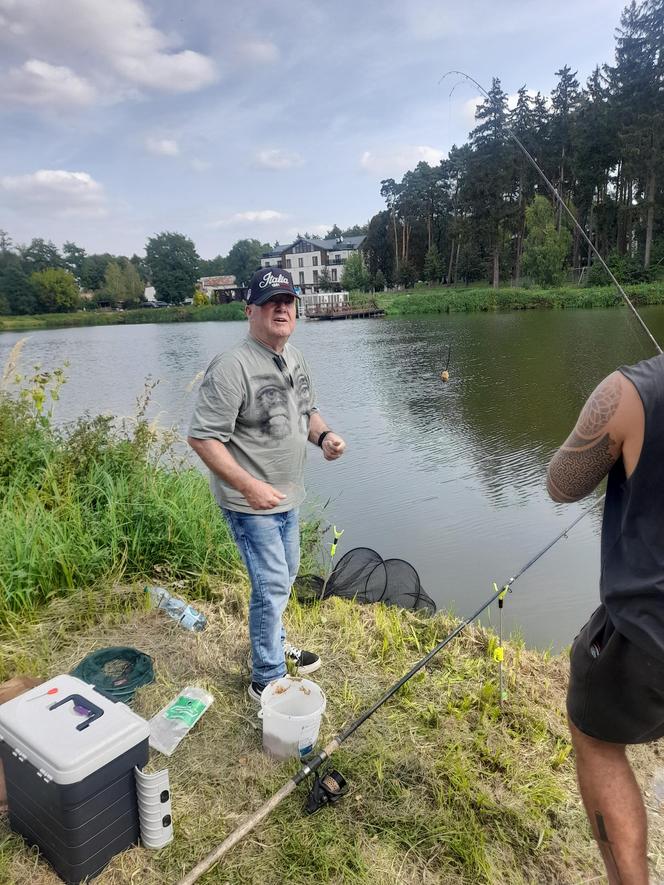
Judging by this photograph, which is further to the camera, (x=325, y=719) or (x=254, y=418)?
(x=325, y=719)

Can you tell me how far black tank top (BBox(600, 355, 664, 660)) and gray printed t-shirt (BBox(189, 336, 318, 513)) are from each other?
55.2 inches

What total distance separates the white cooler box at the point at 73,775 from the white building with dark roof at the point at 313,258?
75.2 metres

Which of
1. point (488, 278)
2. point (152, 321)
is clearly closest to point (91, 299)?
point (152, 321)

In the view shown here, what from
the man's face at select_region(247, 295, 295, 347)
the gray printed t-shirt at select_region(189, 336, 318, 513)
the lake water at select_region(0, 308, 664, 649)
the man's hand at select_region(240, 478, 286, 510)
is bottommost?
the lake water at select_region(0, 308, 664, 649)

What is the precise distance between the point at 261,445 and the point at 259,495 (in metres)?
0.25

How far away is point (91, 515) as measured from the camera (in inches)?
161

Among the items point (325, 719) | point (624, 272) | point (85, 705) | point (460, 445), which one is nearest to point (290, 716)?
point (325, 719)

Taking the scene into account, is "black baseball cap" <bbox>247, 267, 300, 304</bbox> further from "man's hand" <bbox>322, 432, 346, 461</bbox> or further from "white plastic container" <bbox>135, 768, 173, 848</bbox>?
"white plastic container" <bbox>135, 768, 173, 848</bbox>

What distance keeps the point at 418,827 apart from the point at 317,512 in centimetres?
440

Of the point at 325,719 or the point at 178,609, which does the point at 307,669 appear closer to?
the point at 325,719

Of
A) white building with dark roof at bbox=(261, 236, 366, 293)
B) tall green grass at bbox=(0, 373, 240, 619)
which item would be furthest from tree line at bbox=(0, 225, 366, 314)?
tall green grass at bbox=(0, 373, 240, 619)

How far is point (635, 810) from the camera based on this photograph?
4.84 ft

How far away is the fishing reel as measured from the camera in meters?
1.99

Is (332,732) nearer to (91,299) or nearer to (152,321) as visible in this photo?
(152,321)
